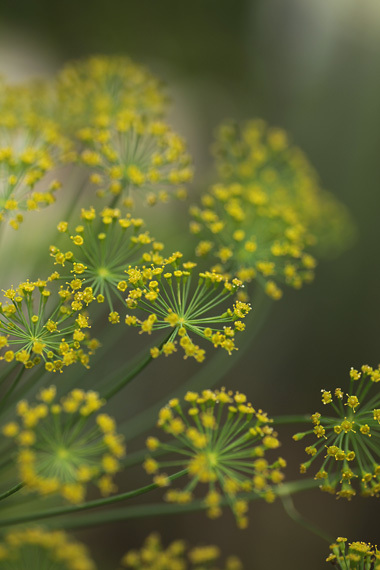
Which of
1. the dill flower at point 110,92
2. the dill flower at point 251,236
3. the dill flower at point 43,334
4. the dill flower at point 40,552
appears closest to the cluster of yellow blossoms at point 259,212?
the dill flower at point 251,236

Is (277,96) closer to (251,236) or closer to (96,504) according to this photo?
(251,236)

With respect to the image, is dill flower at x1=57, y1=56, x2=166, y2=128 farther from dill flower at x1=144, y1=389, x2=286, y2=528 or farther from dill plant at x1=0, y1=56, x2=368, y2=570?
dill flower at x1=144, y1=389, x2=286, y2=528

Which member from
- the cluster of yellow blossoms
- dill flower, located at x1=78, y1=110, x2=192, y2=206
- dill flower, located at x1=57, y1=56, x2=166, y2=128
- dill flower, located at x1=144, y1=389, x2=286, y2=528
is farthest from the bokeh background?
dill flower, located at x1=144, y1=389, x2=286, y2=528

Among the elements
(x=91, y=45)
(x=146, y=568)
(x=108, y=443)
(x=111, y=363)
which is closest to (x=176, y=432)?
(x=108, y=443)

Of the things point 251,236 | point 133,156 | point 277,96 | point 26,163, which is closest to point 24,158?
point 26,163

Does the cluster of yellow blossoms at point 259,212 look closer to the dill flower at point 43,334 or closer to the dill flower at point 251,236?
the dill flower at point 251,236
